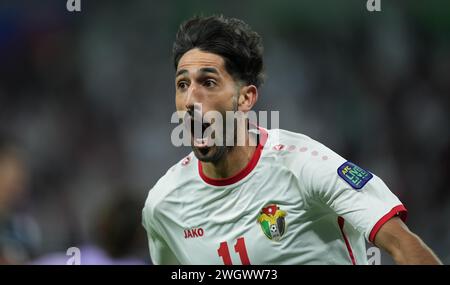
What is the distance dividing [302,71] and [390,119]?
3.71 ft

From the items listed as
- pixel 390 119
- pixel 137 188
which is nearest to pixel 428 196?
pixel 390 119

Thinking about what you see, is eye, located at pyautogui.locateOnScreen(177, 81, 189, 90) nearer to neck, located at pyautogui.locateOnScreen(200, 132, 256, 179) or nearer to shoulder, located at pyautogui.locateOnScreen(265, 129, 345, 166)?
neck, located at pyautogui.locateOnScreen(200, 132, 256, 179)

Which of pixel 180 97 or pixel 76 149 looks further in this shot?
pixel 76 149

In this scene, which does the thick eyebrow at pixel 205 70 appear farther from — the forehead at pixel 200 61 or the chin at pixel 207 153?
the chin at pixel 207 153

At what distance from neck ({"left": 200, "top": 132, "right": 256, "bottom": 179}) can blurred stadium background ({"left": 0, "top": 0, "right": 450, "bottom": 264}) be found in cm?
341

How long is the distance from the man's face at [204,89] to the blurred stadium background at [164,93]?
3502 millimetres

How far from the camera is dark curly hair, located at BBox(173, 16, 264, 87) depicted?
4.60 m

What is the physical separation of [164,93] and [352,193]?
17.0ft

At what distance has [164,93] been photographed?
8820 mm

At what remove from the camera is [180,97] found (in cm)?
445

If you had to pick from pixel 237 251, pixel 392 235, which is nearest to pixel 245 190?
pixel 237 251

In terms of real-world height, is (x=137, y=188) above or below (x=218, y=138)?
below

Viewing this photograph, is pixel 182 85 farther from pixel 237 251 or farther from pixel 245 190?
pixel 237 251

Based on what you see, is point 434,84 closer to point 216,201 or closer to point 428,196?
point 428,196
